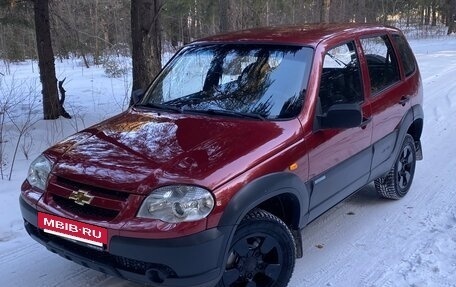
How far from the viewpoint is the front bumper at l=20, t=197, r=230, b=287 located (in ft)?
8.92

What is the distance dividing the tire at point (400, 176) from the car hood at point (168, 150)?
6.57 feet

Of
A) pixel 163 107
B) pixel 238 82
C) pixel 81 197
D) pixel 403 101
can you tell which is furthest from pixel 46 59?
pixel 81 197

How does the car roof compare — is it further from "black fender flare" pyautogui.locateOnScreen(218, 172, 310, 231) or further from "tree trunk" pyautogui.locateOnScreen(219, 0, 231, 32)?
"tree trunk" pyautogui.locateOnScreen(219, 0, 231, 32)

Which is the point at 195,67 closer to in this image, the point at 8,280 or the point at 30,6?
the point at 8,280

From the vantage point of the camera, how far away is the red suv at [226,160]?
2787 millimetres

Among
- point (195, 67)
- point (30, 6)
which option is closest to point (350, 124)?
point (195, 67)

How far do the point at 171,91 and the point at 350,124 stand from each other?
1554 millimetres

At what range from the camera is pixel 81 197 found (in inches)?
117

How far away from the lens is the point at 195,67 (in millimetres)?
4312

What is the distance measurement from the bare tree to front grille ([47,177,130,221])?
656 centimetres

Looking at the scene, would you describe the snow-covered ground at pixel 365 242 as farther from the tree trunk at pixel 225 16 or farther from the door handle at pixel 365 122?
the tree trunk at pixel 225 16

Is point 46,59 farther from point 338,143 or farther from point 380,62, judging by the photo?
point 338,143

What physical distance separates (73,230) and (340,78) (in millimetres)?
2395

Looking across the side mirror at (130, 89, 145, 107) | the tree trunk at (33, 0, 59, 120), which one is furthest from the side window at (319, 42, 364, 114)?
the tree trunk at (33, 0, 59, 120)
